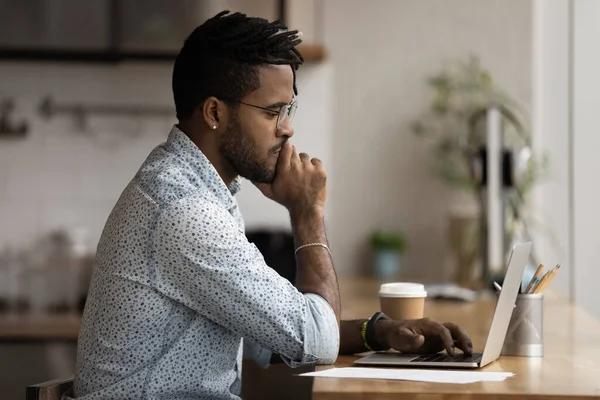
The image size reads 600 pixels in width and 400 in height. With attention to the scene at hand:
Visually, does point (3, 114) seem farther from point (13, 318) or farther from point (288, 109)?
point (288, 109)

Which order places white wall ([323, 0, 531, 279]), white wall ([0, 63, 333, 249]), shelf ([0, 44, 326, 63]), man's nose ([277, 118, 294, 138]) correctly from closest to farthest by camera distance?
man's nose ([277, 118, 294, 138]) < shelf ([0, 44, 326, 63]) < white wall ([0, 63, 333, 249]) < white wall ([323, 0, 531, 279])

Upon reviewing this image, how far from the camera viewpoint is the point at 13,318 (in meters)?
3.61

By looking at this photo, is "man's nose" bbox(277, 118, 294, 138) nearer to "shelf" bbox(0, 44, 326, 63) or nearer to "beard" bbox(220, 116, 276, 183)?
"beard" bbox(220, 116, 276, 183)

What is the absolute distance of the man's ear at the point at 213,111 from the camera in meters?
1.75

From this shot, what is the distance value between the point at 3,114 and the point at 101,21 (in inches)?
23.2

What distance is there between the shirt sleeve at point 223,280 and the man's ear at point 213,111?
202mm

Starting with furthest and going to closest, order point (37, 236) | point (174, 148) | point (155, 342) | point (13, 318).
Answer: point (37, 236)
point (13, 318)
point (174, 148)
point (155, 342)

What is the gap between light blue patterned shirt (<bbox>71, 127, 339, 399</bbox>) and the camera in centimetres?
157

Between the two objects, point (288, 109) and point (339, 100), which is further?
point (339, 100)

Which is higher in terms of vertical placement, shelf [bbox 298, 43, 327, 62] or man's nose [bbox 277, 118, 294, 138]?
shelf [bbox 298, 43, 327, 62]

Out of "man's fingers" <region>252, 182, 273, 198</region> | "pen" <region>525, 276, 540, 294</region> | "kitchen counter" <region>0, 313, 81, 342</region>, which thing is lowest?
"kitchen counter" <region>0, 313, 81, 342</region>

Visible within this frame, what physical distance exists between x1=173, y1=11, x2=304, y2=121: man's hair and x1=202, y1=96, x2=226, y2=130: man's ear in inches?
0.4

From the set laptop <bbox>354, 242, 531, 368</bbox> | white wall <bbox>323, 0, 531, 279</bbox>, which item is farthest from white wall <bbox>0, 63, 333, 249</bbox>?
laptop <bbox>354, 242, 531, 368</bbox>

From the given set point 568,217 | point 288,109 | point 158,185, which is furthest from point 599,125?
point 158,185
